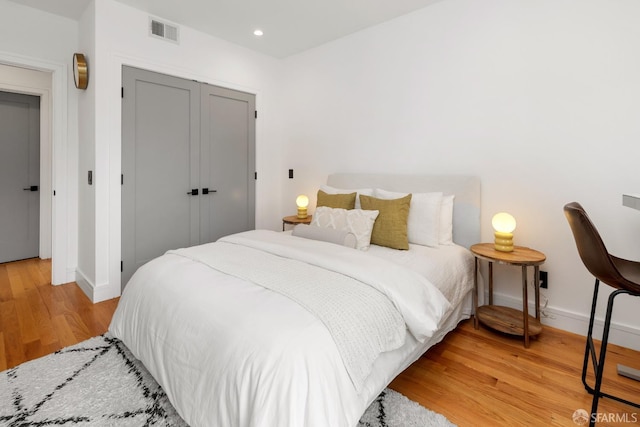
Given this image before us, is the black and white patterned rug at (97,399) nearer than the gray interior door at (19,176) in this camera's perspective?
Yes

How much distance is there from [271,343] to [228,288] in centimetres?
49

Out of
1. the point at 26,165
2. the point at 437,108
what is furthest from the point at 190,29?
the point at 26,165

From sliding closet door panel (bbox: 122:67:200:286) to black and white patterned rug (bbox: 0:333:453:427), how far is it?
134 centimetres

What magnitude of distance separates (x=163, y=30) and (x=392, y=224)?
2888mm

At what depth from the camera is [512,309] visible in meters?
2.53

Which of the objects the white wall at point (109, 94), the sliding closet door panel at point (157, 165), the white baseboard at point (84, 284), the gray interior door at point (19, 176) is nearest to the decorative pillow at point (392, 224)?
the sliding closet door panel at point (157, 165)

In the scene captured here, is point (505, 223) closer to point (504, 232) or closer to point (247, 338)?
point (504, 232)

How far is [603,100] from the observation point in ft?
7.07

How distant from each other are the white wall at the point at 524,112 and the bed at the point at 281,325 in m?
0.84

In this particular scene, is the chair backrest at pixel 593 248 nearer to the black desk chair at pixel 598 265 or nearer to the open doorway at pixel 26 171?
the black desk chair at pixel 598 265

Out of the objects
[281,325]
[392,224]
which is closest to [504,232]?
[392,224]

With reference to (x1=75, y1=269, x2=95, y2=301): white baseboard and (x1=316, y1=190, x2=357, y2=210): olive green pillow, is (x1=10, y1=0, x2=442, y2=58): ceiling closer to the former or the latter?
(x1=316, y1=190, x2=357, y2=210): olive green pillow

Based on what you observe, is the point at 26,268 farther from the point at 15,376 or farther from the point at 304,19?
the point at 304,19

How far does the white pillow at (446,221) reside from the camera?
2666 millimetres
